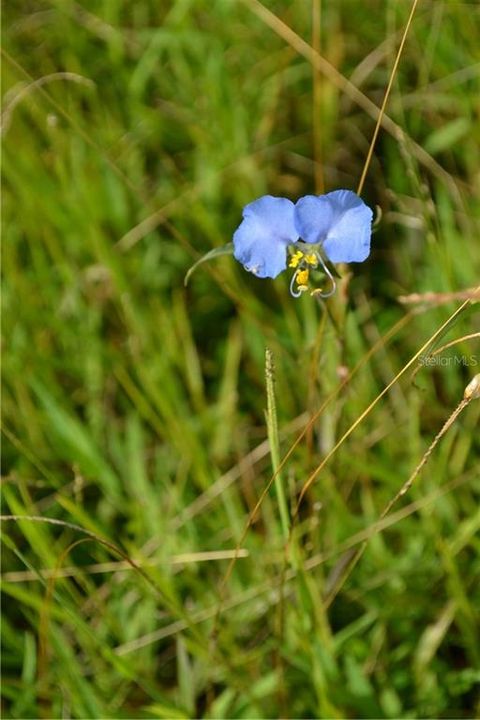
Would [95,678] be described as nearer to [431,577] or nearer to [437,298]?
[431,577]

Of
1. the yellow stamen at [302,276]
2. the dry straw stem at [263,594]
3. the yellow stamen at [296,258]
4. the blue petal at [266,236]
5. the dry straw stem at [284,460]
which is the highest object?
the blue petal at [266,236]

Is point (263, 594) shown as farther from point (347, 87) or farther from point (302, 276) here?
point (347, 87)

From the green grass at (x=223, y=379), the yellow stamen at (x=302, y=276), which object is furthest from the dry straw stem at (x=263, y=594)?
the yellow stamen at (x=302, y=276)

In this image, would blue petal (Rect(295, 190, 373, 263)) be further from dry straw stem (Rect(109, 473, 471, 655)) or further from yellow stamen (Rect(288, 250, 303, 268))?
dry straw stem (Rect(109, 473, 471, 655))

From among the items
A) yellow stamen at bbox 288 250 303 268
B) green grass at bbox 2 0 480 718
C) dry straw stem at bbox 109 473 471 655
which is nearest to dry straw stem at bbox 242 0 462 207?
green grass at bbox 2 0 480 718

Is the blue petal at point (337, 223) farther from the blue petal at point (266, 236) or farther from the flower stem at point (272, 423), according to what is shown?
the flower stem at point (272, 423)
